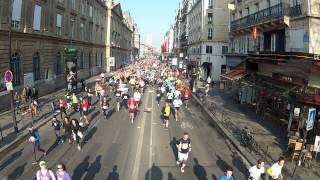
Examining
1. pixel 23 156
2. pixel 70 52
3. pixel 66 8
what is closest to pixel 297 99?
pixel 23 156

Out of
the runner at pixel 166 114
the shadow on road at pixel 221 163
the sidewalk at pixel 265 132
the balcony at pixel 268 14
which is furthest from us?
the balcony at pixel 268 14

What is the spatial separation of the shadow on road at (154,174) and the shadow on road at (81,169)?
7.75 feet

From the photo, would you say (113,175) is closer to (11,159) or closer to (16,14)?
(11,159)

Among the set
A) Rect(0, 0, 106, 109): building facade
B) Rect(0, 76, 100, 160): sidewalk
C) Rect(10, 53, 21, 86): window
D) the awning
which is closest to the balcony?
the awning

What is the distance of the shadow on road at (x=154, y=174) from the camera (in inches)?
566

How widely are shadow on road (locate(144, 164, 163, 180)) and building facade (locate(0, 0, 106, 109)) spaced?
11.1 m

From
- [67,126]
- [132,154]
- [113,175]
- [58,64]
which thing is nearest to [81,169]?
[113,175]

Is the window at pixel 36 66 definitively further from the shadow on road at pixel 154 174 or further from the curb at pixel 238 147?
the shadow on road at pixel 154 174

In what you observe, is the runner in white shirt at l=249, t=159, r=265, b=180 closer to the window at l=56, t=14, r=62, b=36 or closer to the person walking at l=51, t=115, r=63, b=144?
the person walking at l=51, t=115, r=63, b=144

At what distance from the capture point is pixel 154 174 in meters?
14.7

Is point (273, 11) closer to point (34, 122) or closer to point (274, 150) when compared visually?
point (274, 150)

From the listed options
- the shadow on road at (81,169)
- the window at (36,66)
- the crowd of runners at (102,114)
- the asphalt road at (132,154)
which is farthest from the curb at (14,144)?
the window at (36,66)

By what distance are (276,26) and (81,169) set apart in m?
20.9

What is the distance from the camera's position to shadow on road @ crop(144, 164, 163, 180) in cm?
1436
